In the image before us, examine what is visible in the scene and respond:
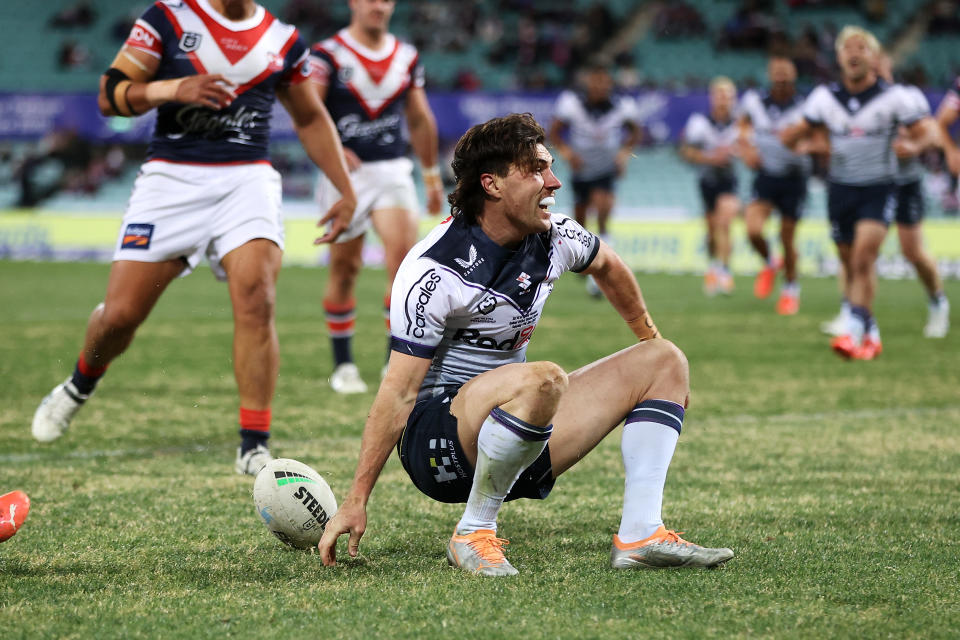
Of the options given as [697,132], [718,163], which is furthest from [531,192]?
[697,132]

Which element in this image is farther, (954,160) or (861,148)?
(954,160)

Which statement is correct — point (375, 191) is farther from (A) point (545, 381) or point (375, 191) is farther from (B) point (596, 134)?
(B) point (596, 134)

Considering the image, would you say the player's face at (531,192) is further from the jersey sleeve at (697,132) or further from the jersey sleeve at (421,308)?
the jersey sleeve at (697,132)

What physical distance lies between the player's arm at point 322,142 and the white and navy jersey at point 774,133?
8804mm

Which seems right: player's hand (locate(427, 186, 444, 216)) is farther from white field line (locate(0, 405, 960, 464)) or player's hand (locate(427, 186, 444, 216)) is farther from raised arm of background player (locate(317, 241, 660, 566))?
raised arm of background player (locate(317, 241, 660, 566))

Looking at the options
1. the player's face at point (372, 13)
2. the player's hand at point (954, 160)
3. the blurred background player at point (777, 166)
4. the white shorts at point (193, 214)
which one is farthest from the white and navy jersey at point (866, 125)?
the white shorts at point (193, 214)

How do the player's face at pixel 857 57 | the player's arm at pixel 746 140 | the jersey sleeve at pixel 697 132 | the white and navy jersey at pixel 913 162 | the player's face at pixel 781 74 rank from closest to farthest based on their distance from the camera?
the player's face at pixel 857 57
the white and navy jersey at pixel 913 162
the player's face at pixel 781 74
the player's arm at pixel 746 140
the jersey sleeve at pixel 697 132

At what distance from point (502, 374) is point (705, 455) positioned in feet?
7.78

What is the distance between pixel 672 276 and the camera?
58.2 feet

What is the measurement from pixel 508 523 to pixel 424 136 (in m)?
4.39

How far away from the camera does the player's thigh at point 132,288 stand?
17.2 feet

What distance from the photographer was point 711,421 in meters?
6.58

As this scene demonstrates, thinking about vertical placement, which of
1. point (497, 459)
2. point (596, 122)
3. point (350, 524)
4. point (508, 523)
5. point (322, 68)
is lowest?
point (596, 122)

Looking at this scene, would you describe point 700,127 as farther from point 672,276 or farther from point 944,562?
point 944,562
